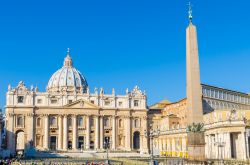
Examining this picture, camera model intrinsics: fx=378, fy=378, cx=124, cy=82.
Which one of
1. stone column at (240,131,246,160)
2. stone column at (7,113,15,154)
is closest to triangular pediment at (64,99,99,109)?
stone column at (7,113,15,154)

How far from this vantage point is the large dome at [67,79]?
100 meters

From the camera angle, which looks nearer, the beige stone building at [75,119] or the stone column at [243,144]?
the stone column at [243,144]

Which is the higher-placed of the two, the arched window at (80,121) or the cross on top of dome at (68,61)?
the cross on top of dome at (68,61)

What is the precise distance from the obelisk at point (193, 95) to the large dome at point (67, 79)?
250ft

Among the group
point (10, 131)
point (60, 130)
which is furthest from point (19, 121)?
point (60, 130)

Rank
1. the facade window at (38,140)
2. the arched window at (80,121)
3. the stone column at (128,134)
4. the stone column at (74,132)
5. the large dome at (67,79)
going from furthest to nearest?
the large dome at (67,79) < the stone column at (128,134) < the arched window at (80,121) < the stone column at (74,132) < the facade window at (38,140)

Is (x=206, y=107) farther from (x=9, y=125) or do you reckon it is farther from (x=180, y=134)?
(x=9, y=125)

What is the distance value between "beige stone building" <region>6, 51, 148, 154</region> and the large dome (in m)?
20.0

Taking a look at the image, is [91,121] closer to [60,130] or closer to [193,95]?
[60,130]

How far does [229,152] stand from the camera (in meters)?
47.3

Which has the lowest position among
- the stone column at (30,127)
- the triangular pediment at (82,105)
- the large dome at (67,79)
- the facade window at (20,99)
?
→ the stone column at (30,127)

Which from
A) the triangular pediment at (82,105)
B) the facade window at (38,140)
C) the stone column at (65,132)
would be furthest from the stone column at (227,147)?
the facade window at (38,140)

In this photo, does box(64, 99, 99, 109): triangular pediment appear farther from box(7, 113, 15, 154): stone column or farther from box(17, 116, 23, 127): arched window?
box(7, 113, 15, 154): stone column

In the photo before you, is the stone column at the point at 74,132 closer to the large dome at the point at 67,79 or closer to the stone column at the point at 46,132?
the stone column at the point at 46,132
